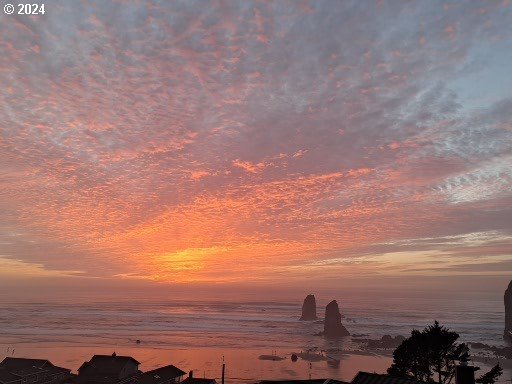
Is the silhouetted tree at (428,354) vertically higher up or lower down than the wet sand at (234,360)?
higher up

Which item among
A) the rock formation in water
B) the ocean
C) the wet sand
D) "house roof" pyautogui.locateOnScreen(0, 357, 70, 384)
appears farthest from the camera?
the rock formation in water

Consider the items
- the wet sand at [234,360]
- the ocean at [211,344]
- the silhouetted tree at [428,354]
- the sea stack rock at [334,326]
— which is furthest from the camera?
the sea stack rock at [334,326]

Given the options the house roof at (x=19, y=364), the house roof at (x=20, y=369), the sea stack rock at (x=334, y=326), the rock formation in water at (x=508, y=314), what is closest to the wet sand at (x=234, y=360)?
the house roof at (x=20, y=369)

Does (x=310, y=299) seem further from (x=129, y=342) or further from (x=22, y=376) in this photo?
(x=22, y=376)

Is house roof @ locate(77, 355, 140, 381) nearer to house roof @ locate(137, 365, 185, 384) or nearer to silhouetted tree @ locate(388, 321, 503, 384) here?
house roof @ locate(137, 365, 185, 384)

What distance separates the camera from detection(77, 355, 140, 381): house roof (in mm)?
54719

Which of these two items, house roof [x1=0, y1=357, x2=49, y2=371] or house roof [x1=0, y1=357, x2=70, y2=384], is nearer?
house roof [x1=0, y1=357, x2=70, y2=384]

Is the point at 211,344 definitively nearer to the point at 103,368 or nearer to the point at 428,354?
the point at 103,368

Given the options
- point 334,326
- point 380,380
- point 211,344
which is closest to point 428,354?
point 380,380

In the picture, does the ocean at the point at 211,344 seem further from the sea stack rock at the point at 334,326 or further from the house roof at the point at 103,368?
the house roof at the point at 103,368

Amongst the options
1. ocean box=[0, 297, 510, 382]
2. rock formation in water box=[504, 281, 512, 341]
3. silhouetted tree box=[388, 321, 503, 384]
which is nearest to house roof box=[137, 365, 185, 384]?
ocean box=[0, 297, 510, 382]

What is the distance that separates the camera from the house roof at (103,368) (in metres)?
54.7

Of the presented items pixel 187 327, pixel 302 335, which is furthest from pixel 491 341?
pixel 187 327

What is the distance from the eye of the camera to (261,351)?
3433 inches
